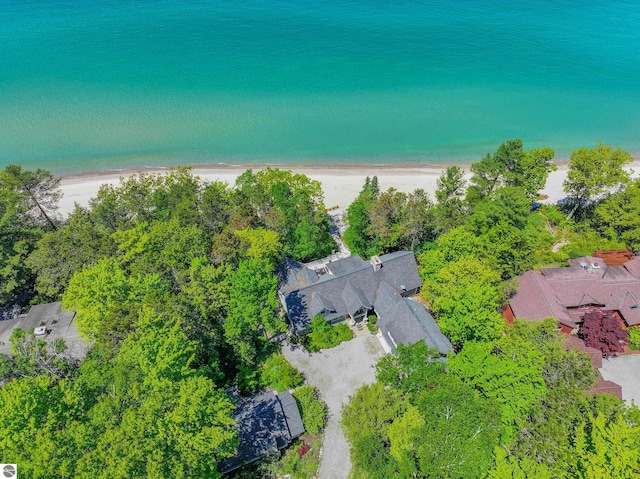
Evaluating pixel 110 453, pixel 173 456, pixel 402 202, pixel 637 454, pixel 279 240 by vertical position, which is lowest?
pixel 637 454

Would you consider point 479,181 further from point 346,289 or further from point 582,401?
point 582,401

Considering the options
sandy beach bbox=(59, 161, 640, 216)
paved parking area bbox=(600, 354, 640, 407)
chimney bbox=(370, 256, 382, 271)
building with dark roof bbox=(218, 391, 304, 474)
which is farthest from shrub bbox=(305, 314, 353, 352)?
sandy beach bbox=(59, 161, 640, 216)

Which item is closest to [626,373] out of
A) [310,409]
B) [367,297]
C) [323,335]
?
[367,297]

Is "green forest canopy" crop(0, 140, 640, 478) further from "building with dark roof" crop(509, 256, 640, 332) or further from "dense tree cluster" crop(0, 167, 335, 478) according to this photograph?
"building with dark roof" crop(509, 256, 640, 332)

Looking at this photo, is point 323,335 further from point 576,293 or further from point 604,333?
point 576,293

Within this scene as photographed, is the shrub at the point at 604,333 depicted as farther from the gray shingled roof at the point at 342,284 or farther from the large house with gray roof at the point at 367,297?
the gray shingled roof at the point at 342,284

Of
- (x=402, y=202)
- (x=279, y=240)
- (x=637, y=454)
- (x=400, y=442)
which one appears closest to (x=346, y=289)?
(x=279, y=240)
